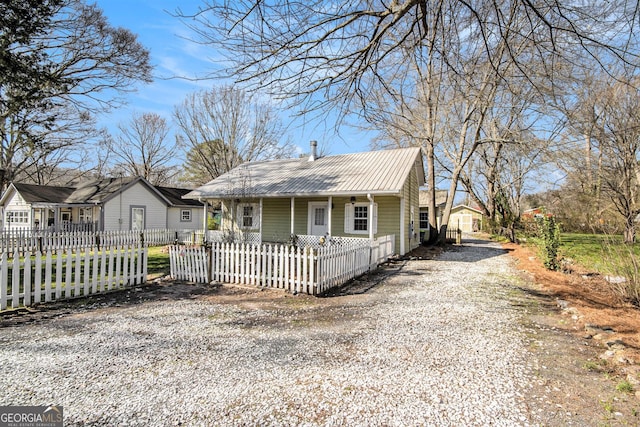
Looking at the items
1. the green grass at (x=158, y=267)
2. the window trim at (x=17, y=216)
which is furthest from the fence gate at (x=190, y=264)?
the window trim at (x=17, y=216)

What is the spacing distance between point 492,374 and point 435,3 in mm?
4794

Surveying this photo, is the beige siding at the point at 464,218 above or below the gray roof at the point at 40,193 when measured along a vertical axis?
below

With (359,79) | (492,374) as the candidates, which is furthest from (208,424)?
(359,79)

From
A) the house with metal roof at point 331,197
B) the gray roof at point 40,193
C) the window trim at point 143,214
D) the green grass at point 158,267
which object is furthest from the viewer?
the window trim at point 143,214

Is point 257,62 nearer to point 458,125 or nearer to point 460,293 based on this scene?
point 460,293

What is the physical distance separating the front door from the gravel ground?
986 cm

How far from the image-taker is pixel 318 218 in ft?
54.2

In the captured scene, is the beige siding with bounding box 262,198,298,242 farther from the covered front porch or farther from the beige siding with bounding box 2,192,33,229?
the beige siding with bounding box 2,192,33,229

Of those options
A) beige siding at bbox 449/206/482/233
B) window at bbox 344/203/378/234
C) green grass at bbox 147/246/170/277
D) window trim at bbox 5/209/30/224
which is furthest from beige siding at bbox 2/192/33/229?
beige siding at bbox 449/206/482/233

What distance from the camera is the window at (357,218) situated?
49.6 ft

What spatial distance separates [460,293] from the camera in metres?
7.62

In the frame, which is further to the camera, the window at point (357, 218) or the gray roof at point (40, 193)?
the gray roof at point (40, 193)

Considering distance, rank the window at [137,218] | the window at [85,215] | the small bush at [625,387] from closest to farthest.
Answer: the small bush at [625,387] → the window at [137,218] → the window at [85,215]

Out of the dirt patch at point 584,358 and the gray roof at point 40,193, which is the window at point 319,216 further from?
the gray roof at point 40,193
